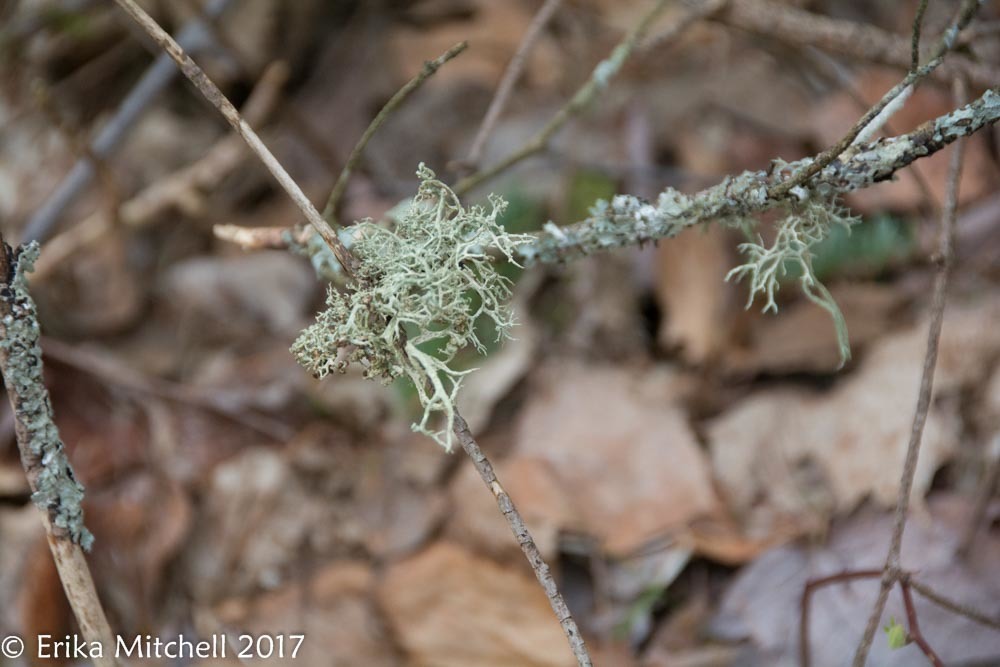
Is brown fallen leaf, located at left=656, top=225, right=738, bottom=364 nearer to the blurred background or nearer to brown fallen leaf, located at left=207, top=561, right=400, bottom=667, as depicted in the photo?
the blurred background

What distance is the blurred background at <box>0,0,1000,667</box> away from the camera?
57.6 inches

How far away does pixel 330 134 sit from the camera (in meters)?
2.43

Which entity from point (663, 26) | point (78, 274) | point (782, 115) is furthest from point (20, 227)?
point (782, 115)

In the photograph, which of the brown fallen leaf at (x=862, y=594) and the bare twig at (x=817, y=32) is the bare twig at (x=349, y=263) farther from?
the bare twig at (x=817, y=32)

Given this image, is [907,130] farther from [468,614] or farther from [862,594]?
[468,614]

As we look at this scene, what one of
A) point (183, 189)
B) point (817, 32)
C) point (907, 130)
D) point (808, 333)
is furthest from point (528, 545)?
point (183, 189)

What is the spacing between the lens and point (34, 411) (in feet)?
2.91

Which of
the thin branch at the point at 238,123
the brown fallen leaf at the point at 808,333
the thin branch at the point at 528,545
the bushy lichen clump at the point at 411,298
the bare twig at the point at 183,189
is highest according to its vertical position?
the bare twig at the point at 183,189

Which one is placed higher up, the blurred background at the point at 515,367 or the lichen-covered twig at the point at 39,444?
the blurred background at the point at 515,367

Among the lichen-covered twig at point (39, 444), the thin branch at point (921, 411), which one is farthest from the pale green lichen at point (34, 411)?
the thin branch at point (921, 411)

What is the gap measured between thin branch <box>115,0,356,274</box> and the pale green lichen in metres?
0.27

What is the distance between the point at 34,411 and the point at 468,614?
872 mm

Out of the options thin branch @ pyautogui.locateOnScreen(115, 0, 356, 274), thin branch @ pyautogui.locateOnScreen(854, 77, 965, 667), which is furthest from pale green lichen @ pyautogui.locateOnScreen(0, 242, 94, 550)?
Result: thin branch @ pyautogui.locateOnScreen(854, 77, 965, 667)

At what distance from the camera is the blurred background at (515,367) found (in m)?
1.46
